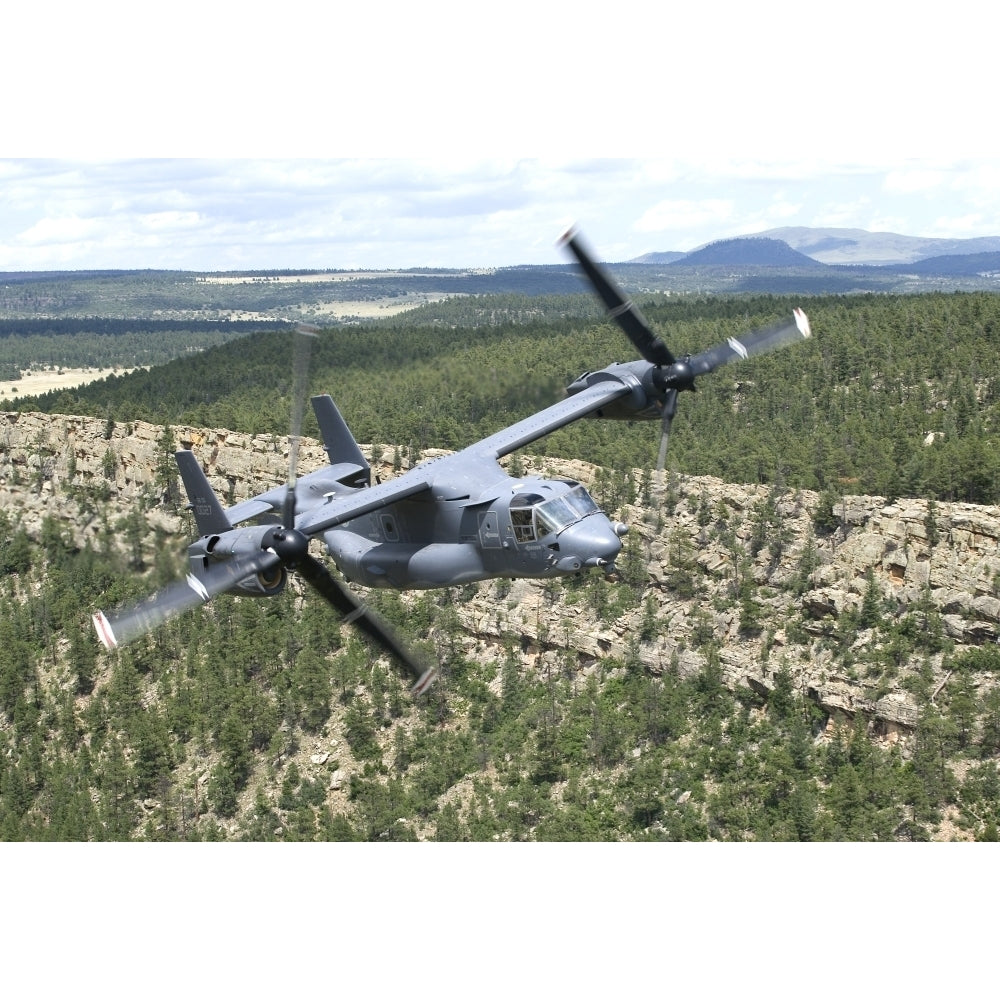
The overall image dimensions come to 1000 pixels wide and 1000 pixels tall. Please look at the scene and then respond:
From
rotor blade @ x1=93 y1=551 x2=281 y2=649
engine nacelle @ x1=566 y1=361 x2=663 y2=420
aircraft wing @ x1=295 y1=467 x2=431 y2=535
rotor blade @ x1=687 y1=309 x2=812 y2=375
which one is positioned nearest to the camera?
rotor blade @ x1=93 y1=551 x2=281 y2=649

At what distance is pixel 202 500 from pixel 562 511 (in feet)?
42.9

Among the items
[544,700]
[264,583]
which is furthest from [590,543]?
[544,700]

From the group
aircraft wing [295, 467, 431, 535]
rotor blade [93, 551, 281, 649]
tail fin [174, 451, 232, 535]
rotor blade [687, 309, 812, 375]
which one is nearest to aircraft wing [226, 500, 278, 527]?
tail fin [174, 451, 232, 535]

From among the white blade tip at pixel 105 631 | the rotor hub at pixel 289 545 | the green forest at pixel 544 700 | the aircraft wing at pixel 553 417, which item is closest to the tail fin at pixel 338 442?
the aircraft wing at pixel 553 417

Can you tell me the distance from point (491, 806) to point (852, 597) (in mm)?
38249

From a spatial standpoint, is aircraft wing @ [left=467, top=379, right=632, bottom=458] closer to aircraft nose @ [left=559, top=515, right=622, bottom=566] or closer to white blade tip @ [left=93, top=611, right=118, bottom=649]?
aircraft nose @ [left=559, top=515, right=622, bottom=566]

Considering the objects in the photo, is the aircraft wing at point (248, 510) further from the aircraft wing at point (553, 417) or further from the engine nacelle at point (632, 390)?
the engine nacelle at point (632, 390)

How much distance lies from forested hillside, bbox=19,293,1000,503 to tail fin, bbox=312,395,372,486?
101 feet

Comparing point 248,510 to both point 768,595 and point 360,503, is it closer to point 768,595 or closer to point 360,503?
point 360,503

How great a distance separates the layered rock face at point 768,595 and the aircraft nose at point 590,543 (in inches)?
2686

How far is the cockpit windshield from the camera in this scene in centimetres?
3859

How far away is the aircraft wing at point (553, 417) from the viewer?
4375 centimetres

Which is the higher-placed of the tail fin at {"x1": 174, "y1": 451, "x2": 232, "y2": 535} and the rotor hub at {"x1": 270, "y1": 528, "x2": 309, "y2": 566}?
the tail fin at {"x1": 174, "y1": 451, "x2": 232, "y2": 535}

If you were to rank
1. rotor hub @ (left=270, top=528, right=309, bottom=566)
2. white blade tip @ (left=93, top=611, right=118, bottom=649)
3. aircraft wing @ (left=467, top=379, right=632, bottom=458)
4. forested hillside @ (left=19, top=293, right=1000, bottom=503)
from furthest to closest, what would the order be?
forested hillside @ (left=19, top=293, right=1000, bottom=503), aircraft wing @ (left=467, top=379, right=632, bottom=458), rotor hub @ (left=270, top=528, right=309, bottom=566), white blade tip @ (left=93, top=611, right=118, bottom=649)
